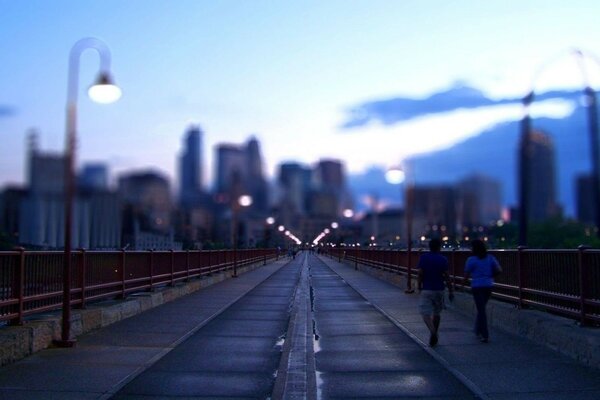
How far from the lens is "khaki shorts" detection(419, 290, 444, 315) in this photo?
40.4 feet

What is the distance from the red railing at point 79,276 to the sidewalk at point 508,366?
22.2 feet

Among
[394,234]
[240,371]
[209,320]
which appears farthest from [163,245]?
[394,234]

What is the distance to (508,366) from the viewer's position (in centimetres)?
1017

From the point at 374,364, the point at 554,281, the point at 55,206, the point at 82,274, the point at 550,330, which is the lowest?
the point at 374,364

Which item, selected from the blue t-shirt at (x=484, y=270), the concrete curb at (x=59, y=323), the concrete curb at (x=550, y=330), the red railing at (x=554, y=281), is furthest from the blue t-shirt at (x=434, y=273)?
the concrete curb at (x=59, y=323)

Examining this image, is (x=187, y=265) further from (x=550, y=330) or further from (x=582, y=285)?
(x=582, y=285)

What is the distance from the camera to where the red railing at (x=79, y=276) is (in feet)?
37.1

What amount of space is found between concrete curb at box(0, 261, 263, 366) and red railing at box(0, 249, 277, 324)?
0.23 m

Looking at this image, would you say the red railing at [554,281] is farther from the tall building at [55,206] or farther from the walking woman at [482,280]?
the tall building at [55,206]

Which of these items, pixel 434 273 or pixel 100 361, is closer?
pixel 100 361

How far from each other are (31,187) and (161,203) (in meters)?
2.53

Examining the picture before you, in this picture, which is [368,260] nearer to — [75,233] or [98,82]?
[75,233]

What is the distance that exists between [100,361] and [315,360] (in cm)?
329

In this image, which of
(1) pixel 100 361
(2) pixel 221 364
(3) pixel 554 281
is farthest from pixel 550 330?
(1) pixel 100 361
